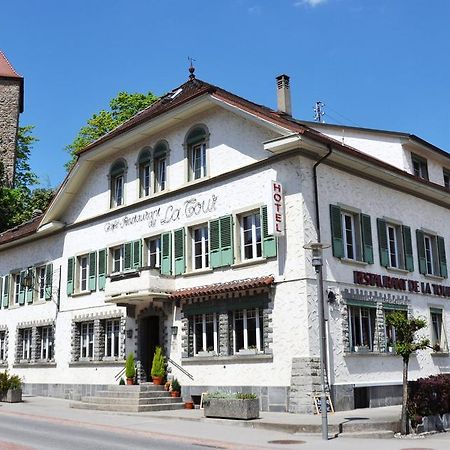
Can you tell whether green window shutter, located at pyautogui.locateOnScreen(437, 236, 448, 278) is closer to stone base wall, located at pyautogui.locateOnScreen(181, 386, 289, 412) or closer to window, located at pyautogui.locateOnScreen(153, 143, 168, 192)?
stone base wall, located at pyautogui.locateOnScreen(181, 386, 289, 412)

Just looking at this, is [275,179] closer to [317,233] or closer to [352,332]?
[317,233]

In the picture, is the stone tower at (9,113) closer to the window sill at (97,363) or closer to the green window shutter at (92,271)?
the green window shutter at (92,271)

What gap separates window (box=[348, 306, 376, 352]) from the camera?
784 inches

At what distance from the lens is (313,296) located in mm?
18641

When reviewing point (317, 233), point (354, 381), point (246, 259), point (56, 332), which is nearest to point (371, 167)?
point (317, 233)

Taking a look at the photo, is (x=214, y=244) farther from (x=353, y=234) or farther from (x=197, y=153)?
(x=353, y=234)

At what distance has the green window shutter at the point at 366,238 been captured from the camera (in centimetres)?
2095

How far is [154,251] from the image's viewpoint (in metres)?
24.1

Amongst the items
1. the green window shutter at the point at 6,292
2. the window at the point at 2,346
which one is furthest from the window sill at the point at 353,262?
the window at the point at 2,346

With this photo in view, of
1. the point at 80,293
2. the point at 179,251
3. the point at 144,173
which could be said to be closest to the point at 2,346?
the point at 80,293

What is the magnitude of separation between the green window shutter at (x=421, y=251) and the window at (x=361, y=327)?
3853 millimetres

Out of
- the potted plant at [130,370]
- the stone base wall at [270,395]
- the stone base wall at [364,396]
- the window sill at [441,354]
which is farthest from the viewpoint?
the window sill at [441,354]

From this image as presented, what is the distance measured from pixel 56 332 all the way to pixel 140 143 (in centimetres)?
936

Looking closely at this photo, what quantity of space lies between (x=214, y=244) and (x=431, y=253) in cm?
911
